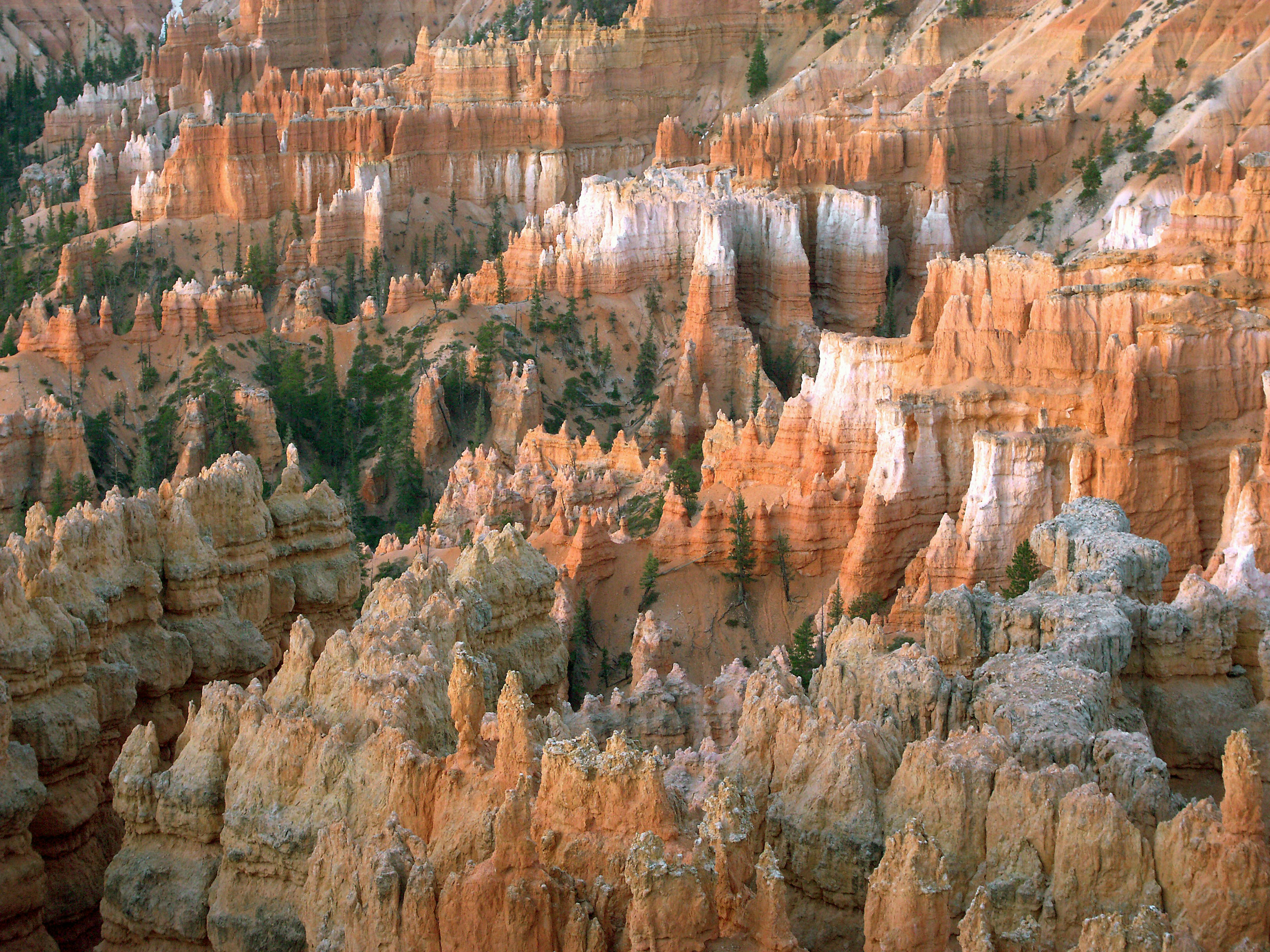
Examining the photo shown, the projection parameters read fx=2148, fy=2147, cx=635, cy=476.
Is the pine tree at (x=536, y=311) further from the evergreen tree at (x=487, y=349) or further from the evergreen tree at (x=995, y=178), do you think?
the evergreen tree at (x=995, y=178)

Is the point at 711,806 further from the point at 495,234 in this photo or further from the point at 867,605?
the point at 495,234

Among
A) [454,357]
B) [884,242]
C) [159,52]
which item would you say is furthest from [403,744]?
[159,52]

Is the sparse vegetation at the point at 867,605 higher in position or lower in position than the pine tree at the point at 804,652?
lower

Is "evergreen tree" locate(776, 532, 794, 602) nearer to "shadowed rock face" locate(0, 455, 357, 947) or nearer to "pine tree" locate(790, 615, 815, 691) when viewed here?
"pine tree" locate(790, 615, 815, 691)

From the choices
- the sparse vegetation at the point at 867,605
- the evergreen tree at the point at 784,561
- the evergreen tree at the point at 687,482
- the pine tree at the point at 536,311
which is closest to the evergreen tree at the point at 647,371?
the pine tree at the point at 536,311

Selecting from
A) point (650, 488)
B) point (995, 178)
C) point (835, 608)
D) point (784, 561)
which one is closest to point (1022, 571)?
point (835, 608)

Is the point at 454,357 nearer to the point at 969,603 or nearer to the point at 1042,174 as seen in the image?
the point at 1042,174

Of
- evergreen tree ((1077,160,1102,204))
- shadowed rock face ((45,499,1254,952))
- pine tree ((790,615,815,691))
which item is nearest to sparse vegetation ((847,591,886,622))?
pine tree ((790,615,815,691))
